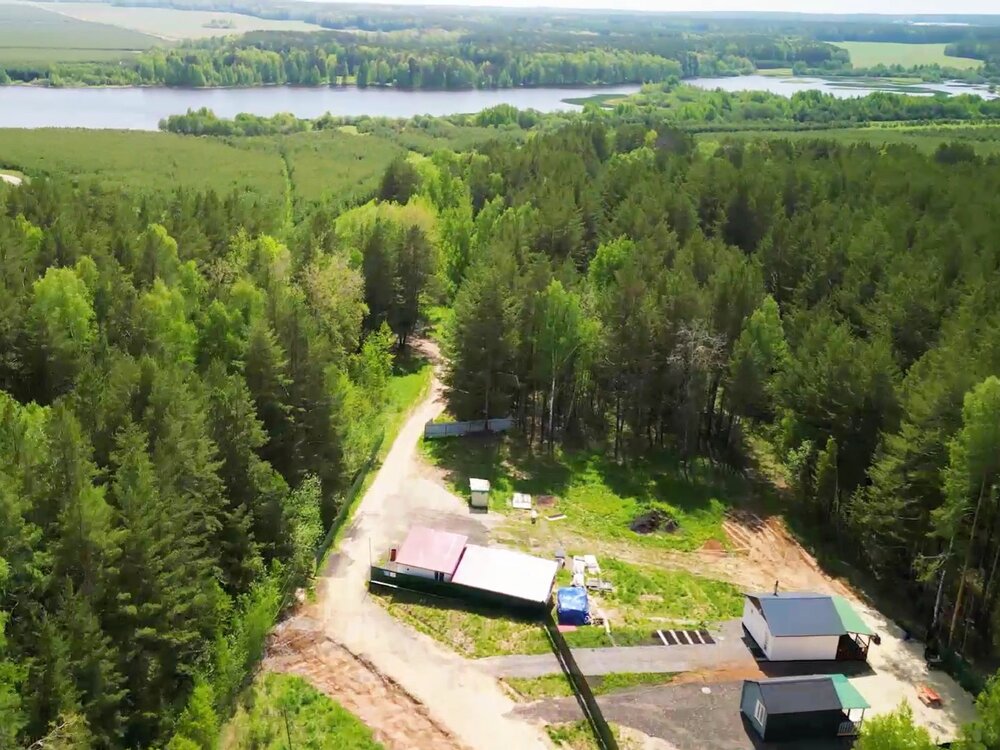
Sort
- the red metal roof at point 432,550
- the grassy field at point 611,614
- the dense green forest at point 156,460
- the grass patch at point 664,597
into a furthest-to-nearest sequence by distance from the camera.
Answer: the red metal roof at point 432,550 < the grass patch at point 664,597 < the grassy field at point 611,614 < the dense green forest at point 156,460

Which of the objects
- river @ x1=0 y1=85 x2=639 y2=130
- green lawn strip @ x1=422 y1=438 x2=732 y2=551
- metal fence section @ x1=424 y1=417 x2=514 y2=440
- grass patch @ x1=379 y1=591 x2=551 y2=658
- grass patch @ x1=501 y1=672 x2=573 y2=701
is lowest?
green lawn strip @ x1=422 y1=438 x2=732 y2=551

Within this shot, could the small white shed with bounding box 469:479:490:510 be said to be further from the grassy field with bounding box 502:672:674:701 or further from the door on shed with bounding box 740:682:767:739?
the door on shed with bounding box 740:682:767:739

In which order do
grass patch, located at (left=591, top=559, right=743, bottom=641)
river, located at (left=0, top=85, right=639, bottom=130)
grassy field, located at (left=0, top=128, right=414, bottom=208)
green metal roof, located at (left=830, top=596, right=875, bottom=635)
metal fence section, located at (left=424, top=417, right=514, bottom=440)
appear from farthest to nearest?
river, located at (left=0, top=85, right=639, bottom=130)
grassy field, located at (left=0, top=128, right=414, bottom=208)
metal fence section, located at (left=424, top=417, right=514, bottom=440)
grass patch, located at (left=591, top=559, right=743, bottom=641)
green metal roof, located at (left=830, top=596, right=875, bottom=635)

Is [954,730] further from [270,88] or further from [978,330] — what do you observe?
[270,88]

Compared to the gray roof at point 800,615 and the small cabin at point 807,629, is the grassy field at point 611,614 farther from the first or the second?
the gray roof at point 800,615

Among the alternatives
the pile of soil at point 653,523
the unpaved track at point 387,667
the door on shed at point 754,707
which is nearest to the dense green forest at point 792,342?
the pile of soil at point 653,523

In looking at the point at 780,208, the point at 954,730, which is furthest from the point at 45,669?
the point at 780,208

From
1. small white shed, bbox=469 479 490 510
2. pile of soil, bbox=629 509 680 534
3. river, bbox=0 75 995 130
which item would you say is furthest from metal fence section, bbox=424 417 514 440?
river, bbox=0 75 995 130
